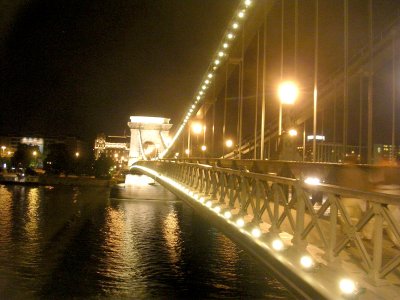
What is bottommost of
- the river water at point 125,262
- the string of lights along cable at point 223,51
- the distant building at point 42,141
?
the river water at point 125,262

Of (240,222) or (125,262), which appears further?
(240,222)

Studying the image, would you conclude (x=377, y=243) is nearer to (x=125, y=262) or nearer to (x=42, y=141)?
(x=125, y=262)

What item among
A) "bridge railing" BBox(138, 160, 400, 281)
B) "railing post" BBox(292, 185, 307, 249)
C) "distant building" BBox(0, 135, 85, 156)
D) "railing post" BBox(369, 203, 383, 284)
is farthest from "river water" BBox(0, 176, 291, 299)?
"distant building" BBox(0, 135, 85, 156)

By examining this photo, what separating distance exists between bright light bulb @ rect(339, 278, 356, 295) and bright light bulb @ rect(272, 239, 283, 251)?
2079 millimetres

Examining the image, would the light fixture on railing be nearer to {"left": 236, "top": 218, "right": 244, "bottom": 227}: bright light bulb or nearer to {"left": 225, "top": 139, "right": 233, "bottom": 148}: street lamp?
{"left": 236, "top": 218, "right": 244, "bottom": 227}: bright light bulb

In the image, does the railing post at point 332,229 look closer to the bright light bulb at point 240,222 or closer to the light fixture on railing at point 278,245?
the light fixture on railing at point 278,245

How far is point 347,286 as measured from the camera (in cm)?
475

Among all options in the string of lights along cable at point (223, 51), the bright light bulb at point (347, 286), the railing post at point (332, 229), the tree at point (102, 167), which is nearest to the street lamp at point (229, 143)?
the string of lights along cable at point (223, 51)

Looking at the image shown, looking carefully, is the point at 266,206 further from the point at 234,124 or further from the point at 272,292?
the point at 234,124

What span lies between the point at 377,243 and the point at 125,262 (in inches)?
149

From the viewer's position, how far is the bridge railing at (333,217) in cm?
466

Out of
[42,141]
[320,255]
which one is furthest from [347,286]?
[42,141]

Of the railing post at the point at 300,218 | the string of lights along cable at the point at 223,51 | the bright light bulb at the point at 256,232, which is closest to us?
the railing post at the point at 300,218

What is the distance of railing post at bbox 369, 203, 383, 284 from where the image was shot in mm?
4617
